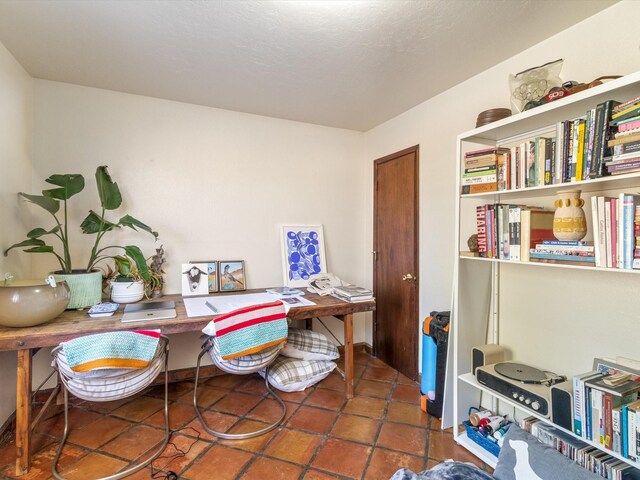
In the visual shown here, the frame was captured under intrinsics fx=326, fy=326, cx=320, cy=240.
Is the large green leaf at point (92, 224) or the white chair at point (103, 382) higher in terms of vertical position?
the large green leaf at point (92, 224)

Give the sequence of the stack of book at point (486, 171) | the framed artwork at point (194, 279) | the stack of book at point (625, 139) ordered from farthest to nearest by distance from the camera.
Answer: the framed artwork at point (194, 279), the stack of book at point (486, 171), the stack of book at point (625, 139)

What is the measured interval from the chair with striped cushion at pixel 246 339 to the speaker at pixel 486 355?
1260 millimetres

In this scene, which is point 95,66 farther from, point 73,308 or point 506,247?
point 506,247

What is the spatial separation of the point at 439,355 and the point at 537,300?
2.46ft

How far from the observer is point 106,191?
2.47 meters

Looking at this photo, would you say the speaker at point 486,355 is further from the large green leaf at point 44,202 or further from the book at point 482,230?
the large green leaf at point 44,202

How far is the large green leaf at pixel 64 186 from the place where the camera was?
231cm

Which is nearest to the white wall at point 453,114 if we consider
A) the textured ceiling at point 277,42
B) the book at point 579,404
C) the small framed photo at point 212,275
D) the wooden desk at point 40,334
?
the textured ceiling at point 277,42

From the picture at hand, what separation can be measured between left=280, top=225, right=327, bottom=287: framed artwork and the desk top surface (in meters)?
0.70

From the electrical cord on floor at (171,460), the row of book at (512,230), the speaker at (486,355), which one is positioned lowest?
the electrical cord on floor at (171,460)

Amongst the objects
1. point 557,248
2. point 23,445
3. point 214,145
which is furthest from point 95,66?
point 557,248

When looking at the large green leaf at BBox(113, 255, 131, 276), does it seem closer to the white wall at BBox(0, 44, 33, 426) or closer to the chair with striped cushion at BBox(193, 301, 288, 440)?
the white wall at BBox(0, 44, 33, 426)

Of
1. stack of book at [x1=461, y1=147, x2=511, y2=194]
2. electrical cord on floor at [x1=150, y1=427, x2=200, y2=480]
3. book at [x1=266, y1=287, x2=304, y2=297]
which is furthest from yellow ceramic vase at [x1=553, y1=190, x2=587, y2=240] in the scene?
electrical cord on floor at [x1=150, y1=427, x2=200, y2=480]

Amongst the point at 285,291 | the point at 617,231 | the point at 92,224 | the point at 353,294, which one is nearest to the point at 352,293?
A: the point at 353,294
